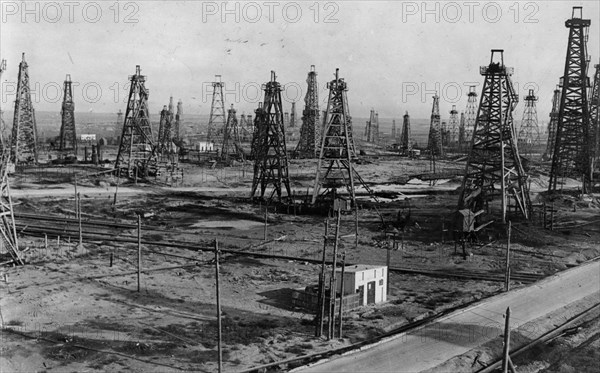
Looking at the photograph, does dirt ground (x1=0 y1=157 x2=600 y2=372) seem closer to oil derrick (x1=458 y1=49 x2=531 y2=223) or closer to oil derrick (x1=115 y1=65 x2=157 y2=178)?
oil derrick (x1=458 y1=49 x2=531 y2=223)

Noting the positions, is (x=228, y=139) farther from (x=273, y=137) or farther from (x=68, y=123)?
(x=273, y=137)

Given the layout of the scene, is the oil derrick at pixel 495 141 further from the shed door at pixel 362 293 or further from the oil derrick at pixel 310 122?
the oil derrick at pixel 310 122

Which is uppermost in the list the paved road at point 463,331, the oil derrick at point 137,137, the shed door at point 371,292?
the oil derrick at point 137,137

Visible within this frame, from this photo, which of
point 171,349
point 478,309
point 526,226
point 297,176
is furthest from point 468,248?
point 297,176

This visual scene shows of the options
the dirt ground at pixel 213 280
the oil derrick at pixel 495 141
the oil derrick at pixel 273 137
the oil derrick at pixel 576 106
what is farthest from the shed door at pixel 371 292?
the oil derrick at pixel 576 106

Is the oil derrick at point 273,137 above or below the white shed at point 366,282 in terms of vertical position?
above

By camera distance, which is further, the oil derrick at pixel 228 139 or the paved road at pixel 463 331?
the oil derrick at pixel 228 139

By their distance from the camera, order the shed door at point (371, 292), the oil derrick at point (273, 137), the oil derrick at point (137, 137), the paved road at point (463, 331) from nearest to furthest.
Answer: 1. the paved road at point (463, 331)
2. the shed door at point (371, 292)
3. the oil derrick at point (273, 137)
4. the oil derrick at point (137, 137)
